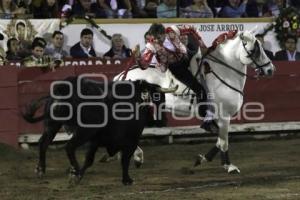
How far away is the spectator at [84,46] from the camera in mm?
12469

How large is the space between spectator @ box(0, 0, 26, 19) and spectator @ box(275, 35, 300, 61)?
4560 mm

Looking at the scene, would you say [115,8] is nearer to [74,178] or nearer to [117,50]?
[117,50]

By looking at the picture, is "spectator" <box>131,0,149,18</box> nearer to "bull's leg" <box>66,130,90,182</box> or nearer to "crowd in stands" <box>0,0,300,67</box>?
"crowd in stands" <box>0,0,300,67</box>

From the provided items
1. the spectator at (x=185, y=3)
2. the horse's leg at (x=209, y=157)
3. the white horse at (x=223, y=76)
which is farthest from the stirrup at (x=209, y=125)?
the spectator at (x=185, y=3)

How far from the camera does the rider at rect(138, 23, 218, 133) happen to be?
9547 millimetres

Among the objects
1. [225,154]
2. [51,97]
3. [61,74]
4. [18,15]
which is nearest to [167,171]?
[225,154]

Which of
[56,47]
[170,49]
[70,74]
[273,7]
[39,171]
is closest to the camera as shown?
[39,171]

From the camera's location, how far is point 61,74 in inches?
480

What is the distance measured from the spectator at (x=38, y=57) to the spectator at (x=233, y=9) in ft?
12.4

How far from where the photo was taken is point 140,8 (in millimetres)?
13852

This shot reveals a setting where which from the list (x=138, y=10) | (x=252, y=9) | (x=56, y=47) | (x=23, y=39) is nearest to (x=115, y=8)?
(x=138, y=10)

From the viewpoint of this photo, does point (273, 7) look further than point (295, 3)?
No

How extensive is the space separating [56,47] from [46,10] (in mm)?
776

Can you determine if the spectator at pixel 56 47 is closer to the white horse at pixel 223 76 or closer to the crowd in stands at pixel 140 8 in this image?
the crowd in stands at pixel 140 8
